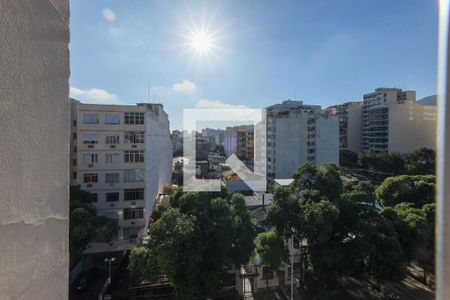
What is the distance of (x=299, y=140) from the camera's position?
15.9 meters

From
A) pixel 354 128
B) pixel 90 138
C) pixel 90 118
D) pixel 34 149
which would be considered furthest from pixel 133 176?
pixel 354 128

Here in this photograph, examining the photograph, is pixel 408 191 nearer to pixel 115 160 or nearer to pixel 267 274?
pixel 267 274

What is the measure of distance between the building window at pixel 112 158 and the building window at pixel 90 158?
0.28 m

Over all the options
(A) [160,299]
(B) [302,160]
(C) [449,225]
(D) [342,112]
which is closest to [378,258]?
(A) [160,299]

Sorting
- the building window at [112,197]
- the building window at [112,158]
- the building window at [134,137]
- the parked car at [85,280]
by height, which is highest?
the building window at [134,137]

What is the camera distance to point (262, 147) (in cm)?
1653

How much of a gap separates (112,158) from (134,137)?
0.84m

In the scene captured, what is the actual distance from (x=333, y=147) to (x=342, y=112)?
9.96 metres

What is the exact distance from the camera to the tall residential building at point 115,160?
24.5 feet

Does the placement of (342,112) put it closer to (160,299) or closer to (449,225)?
(160,299)

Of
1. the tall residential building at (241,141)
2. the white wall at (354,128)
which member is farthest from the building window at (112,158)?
the white wall at (354,128)

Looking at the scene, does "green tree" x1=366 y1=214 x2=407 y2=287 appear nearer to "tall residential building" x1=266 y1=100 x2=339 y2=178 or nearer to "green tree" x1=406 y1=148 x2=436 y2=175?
"green tree" x1=406 y1=148 x2=436 y2=175

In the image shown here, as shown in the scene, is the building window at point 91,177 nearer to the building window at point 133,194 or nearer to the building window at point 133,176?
the building window at point 133,176

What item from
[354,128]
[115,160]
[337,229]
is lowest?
[337,229]
